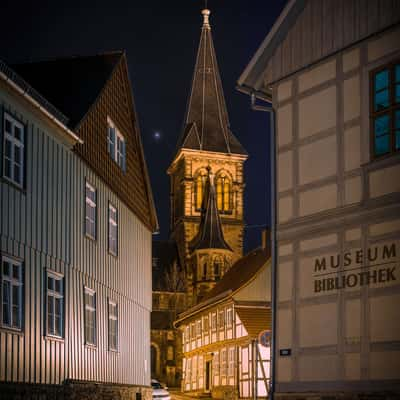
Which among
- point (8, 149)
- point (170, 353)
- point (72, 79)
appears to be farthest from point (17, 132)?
point (170, 353)

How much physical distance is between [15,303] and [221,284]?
43006 millimetres

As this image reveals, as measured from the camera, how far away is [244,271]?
54.7 metres

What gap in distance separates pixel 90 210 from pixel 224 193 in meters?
87.4

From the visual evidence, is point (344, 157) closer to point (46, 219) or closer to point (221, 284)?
point (46, 219)

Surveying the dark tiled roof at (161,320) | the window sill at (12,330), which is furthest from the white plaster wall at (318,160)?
the dark tiled roof at (161,320)

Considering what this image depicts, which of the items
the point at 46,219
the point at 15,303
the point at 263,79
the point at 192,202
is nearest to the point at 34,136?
the point at 46,219

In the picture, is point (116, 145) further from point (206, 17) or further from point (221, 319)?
point (206, 17)

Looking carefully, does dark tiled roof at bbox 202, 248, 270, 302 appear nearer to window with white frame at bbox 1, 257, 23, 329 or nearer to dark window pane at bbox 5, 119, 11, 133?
window with white frame at bbox 1, 257, 23, 329

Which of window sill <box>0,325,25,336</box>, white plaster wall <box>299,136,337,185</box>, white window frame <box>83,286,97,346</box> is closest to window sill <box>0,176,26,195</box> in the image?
window sill <box>0,325,25,336</box>

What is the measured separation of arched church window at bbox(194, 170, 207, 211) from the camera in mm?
109375

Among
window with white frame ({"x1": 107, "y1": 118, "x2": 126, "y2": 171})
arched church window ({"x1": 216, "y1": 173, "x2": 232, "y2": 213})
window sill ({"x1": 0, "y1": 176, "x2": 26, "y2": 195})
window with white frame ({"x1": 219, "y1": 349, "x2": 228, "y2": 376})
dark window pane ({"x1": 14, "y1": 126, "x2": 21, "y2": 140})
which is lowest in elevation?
window with white frame ({"x1": 219, "y1": 349, "x2": 228, "y2": 376})

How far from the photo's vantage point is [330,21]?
57.1 ft

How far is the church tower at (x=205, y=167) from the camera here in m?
107

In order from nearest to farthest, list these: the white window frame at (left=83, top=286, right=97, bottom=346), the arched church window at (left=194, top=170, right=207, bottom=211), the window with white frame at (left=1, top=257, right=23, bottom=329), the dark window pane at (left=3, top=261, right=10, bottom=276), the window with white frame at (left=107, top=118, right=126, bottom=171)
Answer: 1. the window with white frame at (left=1, top=257, right=23, bottom=329)
2. the dark window pane at (left=3, top=261, right=10, bottom=276)
3. the white window frame at (left=83, top=286, right=97, bottom=346)
4. the window with white frame at (left=107, top=118, right=126, bottom=171)
5. the arched church window at (left=194, top=170, right=207, bottom=211)
